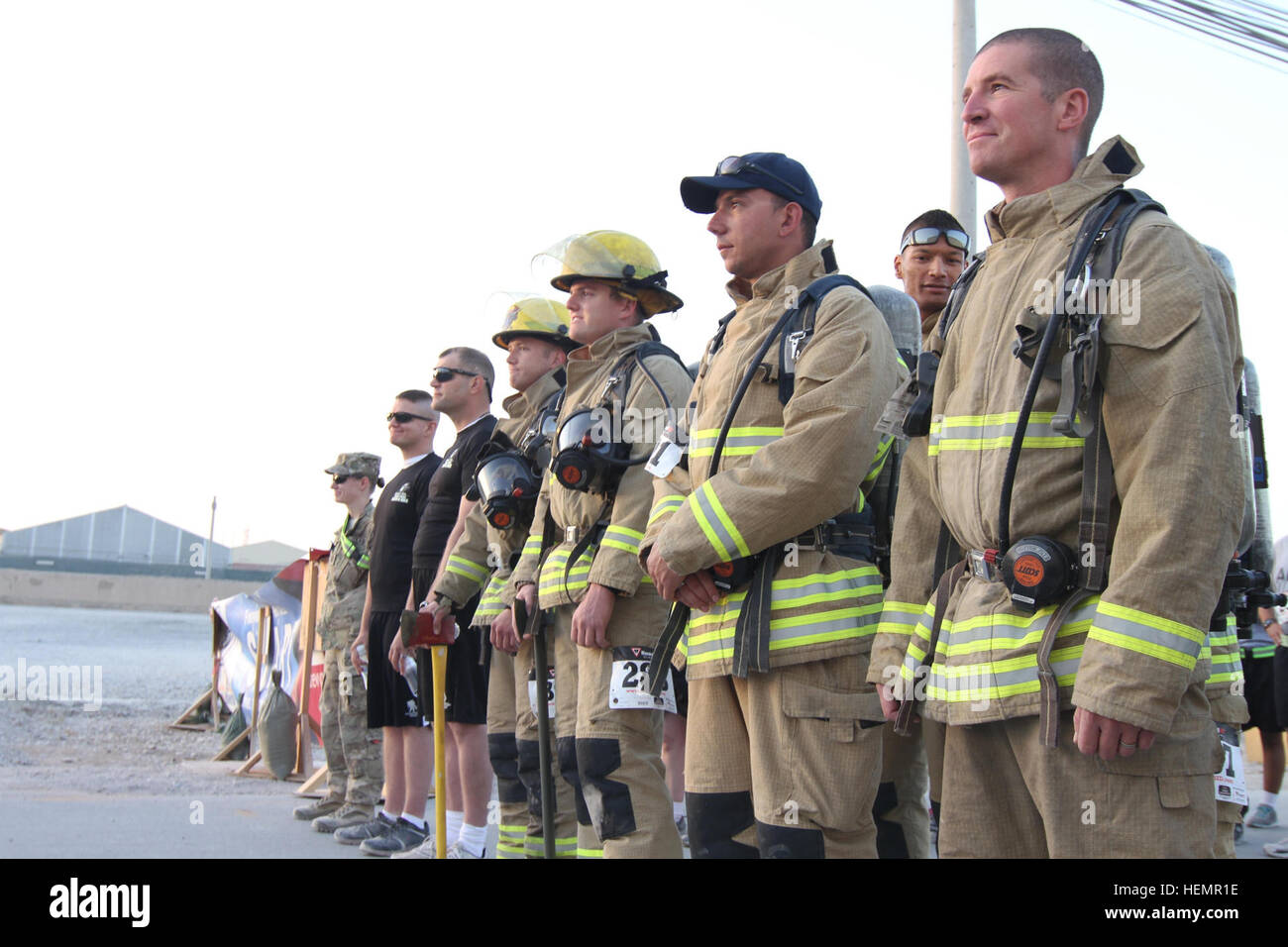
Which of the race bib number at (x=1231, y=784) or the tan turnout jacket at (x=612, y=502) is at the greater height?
the tan turnout jacket at (x=612, y=502)

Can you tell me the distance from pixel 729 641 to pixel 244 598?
10260 mm

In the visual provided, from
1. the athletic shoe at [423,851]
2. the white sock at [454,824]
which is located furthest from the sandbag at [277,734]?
the white sock at [454,824]

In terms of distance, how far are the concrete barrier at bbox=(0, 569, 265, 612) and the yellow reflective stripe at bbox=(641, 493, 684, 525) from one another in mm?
47844

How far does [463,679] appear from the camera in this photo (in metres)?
6.10

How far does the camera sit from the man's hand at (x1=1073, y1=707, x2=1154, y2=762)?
2152mm

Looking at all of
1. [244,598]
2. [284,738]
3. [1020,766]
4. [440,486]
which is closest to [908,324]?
[1020,766]

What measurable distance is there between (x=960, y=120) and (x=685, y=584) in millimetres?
5639

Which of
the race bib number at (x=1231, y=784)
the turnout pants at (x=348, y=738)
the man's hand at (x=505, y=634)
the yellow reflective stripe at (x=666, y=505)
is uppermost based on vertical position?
the yellow reflective stripe at (x=666, y=505)

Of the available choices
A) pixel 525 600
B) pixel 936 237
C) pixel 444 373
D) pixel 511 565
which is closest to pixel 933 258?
pixel 936 237

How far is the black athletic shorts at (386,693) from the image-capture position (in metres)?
6.59

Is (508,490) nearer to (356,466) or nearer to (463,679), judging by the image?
(463,679)

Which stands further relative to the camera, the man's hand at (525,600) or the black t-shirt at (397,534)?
the black t-shirt at (397,534)

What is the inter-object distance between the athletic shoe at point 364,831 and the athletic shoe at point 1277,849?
4.70m

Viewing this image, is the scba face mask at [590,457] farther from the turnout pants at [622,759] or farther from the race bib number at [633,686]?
the race bib number at [633,686]
